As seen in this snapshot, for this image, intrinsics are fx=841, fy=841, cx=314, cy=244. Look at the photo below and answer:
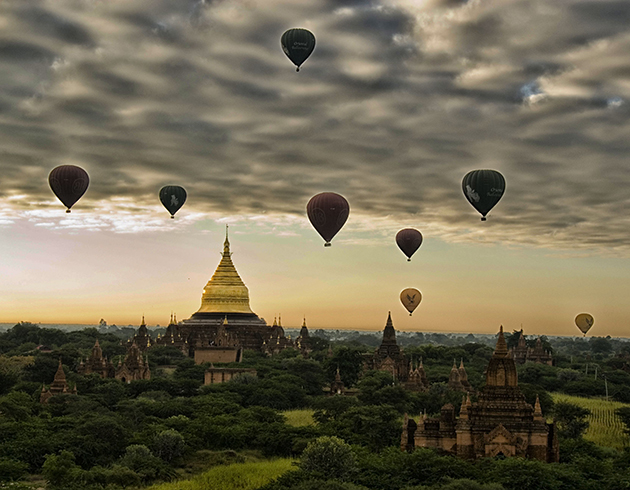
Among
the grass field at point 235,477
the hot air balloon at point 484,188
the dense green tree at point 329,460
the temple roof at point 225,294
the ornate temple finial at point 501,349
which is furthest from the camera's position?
the temple roof at point 225,294

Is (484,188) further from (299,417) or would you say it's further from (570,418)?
(299,417)

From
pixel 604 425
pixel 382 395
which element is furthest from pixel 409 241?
pixel 604 425

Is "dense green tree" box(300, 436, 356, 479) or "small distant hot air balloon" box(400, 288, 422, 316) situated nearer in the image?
"dense green tree" box(300, 436, 356, 479)

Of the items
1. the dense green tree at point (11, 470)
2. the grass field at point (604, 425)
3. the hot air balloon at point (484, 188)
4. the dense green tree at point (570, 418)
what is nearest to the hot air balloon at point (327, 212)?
the hot air balloon at point (484, 188)

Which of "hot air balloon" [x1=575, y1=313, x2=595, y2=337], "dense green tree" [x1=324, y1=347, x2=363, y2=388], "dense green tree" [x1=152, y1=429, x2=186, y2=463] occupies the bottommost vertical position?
"dense green tree" [x1=152, y1=429, x2=186, y2=463]

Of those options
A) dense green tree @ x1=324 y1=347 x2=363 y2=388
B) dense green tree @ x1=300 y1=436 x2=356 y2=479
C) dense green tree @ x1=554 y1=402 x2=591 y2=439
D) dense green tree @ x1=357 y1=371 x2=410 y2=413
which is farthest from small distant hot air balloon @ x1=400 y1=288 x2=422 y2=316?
dense green tree @ x1=300 y1=436 x2=356 y2=479

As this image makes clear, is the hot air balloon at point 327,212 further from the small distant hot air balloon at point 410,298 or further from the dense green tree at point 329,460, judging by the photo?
the small distant hot air balloon at point 410,298

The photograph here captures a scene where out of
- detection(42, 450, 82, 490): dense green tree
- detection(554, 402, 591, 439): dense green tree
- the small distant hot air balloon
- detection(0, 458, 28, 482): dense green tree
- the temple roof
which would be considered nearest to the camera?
detection(42, 450, 82, 490): dense green tree

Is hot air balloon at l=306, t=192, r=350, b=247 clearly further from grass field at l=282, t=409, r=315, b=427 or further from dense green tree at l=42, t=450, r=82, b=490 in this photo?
dense green tree at l=42, t=450, r=82, b=490
